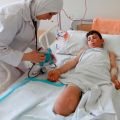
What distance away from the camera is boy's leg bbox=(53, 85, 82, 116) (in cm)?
164

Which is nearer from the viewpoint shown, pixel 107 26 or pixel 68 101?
pixel 68 101

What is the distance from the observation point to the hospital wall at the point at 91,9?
3215 mm

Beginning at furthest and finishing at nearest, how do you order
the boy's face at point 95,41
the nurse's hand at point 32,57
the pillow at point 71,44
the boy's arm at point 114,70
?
1. the pillow at point 71,44
2. the boy's face at point 95,41
3. the boy's arm at point 114,70
4. the nurse's hand at point 32,57

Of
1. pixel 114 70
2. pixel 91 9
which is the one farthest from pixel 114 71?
pixel 91 9

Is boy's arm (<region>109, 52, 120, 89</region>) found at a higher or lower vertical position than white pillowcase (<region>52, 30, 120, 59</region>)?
lower

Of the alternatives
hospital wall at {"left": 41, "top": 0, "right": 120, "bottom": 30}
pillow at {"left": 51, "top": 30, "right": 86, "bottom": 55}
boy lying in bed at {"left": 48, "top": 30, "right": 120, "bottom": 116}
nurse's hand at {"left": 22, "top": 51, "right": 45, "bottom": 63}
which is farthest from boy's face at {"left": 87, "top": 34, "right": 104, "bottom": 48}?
nurse's hand at {"left": 22, "top": 51, "right": 45, "bottom": 63}

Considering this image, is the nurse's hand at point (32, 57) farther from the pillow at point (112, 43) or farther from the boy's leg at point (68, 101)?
the pillow at point (112, 43)

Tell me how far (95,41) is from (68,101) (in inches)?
42.0

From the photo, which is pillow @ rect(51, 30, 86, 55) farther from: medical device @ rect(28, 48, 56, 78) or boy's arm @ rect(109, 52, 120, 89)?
medical device @ rect(28, 48, 56, 78)

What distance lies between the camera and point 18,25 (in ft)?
6.12

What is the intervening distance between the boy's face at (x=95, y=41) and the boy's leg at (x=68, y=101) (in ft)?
2.72

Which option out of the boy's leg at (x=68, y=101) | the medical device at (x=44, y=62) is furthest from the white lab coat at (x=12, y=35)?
the boy's leg at (x=68, y=101)

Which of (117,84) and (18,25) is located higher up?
(18,25)

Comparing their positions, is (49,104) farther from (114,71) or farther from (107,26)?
(107,26)
